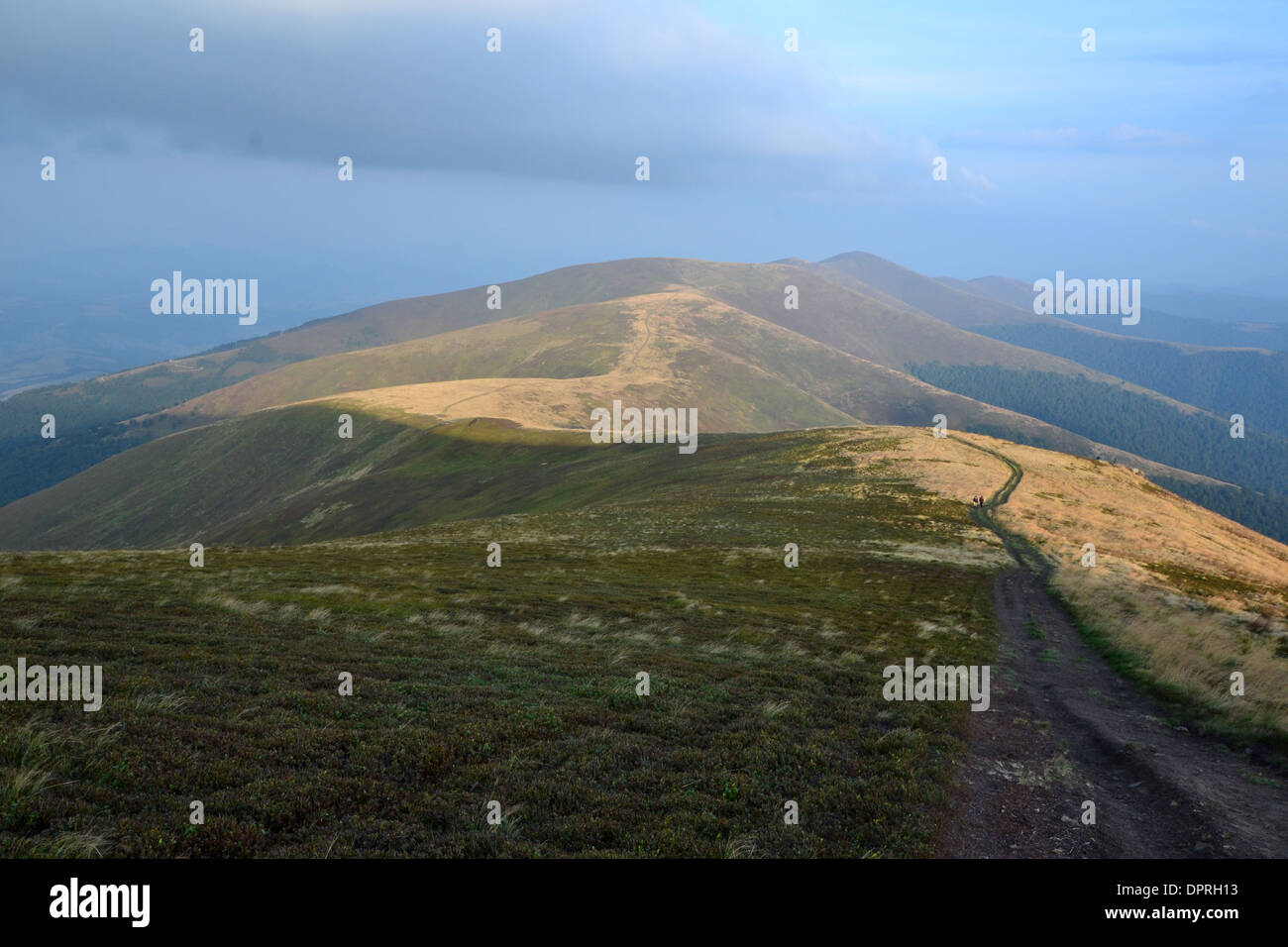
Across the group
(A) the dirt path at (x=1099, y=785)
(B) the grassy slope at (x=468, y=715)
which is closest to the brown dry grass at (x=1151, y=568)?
(A) the dirt path at (x=1099, y=785)

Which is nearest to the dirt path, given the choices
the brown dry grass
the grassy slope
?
the grassy slope

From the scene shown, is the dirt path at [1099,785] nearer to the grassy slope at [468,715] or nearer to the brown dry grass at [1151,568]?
the grassy slope at [468,715]

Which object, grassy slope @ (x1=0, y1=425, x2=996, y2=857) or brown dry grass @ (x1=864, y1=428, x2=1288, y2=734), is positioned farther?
brown dry grass @ (x1=864, y1=428, x2=1288, y2=734)

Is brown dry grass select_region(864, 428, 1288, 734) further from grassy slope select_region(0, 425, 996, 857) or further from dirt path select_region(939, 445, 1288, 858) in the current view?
grassy slope select_region(0, 425, 996, 857)
